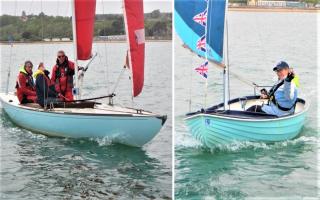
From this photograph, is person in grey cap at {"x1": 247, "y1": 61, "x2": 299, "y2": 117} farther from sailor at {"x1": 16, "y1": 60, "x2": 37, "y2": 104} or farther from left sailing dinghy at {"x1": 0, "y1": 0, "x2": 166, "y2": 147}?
sailor at {"x1": 16, "y1": 60, "x2": 37, "y2": 104}

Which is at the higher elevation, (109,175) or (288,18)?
(288,18)

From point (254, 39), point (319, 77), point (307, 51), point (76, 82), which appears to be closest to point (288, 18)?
point (254, 39)

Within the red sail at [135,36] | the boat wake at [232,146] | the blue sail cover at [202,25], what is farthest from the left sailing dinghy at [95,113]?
the blue sail cover at [202,25]

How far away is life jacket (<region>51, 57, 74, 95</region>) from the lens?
8.64m

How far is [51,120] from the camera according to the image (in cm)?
814

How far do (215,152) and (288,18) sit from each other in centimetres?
3115

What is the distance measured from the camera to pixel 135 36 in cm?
715

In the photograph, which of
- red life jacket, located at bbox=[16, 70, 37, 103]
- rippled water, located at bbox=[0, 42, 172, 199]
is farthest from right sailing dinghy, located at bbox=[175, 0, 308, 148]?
red life jacket, located at bbox=[16, 70, 37, 103]

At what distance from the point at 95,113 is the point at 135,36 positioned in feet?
4.30

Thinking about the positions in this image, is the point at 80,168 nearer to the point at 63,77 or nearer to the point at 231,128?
the point at 231,128

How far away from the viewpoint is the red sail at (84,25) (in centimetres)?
822

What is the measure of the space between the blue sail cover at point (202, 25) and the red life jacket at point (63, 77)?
275 centimetres

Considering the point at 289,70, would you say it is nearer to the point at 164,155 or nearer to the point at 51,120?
the point at 164,155

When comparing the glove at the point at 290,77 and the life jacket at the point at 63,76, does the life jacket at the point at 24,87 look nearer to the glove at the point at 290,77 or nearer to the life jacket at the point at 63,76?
the life jacket at the point at 63,76
